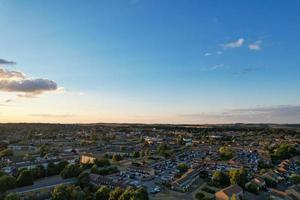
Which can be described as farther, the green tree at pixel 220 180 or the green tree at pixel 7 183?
the green tree at pixel 220 180

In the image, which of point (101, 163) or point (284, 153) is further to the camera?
point (284, 153)

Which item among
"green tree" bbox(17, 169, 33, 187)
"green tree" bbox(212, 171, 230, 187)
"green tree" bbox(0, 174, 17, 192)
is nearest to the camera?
"green tree" bbox(0, 174, 17, 192)

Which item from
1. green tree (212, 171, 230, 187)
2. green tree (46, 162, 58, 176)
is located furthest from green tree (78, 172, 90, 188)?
green tree (212, 171, 230, 187)

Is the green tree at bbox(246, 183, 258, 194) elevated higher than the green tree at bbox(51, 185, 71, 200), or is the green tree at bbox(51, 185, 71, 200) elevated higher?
the green tree at bbox(51, 185, 71, 200)

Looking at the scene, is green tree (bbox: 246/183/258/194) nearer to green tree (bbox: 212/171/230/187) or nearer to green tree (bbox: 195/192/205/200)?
green tree (bbox: 212/171/230/187)

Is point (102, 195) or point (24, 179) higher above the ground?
point (24, 179)

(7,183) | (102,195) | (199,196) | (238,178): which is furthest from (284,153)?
(7,183)

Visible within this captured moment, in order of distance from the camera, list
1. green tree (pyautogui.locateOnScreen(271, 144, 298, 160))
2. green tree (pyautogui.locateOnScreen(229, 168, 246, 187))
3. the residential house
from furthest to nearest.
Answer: green tree (pyautogui.locateOnScreen(271, 144, 298, 160)), green tree (pyautogui.locateOnScreen(229, 168, 246, 187)), the residential house

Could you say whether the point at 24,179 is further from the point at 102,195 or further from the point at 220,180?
the point at 220,180

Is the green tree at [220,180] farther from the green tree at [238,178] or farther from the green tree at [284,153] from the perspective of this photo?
the green tree at [284,153]

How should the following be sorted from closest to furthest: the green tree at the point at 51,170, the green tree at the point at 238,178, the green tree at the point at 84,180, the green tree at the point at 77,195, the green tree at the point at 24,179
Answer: the green tree at the point at 77,195 < the green tree at the point at 84,180 < the green tree at the point at 24,179 < the green tree at the point at 238,178 < the green tree at the point at 51,170

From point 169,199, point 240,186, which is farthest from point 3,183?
point 240,186

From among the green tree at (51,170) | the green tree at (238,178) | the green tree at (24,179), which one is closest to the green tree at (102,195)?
the green tree at (24,179)
